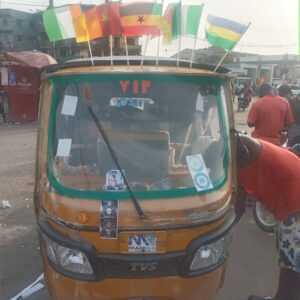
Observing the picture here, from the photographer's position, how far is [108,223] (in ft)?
9.10

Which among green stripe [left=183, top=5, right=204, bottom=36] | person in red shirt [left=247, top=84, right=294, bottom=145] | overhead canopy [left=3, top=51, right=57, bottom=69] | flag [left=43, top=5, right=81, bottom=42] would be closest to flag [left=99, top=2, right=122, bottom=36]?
flag [left=43, top=5, right=81, bottom=42]

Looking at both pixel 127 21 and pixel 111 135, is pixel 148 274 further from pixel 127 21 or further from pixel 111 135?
pixel 127 21

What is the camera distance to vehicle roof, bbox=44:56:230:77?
3.16m

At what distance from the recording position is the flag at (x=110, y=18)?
355cm

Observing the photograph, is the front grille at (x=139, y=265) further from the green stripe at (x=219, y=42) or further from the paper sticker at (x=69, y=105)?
the green stripe at (x=219, y=42)

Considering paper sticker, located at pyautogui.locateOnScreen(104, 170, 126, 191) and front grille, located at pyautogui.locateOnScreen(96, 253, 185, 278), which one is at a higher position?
paper sticker, located at pyautogui.locateOnScreen(104, 170, 126, 191)

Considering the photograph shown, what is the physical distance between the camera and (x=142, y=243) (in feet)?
9.18

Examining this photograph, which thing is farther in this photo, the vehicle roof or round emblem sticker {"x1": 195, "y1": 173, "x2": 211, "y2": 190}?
the vehicle roof

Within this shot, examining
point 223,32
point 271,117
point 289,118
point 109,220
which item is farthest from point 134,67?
point 289,118

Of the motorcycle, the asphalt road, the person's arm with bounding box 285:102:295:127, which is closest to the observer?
the asphalt road

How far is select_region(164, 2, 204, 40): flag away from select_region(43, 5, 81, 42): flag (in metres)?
0.71

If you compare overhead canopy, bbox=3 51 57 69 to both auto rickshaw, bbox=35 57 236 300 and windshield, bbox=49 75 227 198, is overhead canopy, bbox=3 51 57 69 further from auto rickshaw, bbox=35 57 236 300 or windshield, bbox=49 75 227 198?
windshield, bbox=49 75 227 198

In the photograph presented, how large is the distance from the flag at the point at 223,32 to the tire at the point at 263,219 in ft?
9.21

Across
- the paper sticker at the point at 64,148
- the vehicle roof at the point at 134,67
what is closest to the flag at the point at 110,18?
the vehicle roof at the point at 134,67
